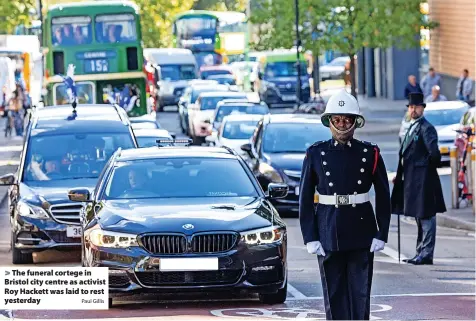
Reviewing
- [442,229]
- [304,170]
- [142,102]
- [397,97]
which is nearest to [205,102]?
[142,102]

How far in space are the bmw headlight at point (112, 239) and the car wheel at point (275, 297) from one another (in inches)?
50.5

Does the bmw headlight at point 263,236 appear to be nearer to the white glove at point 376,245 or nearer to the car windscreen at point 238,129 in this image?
the white glove at point 376,245

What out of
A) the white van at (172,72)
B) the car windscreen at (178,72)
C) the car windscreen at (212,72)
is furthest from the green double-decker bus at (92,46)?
the car windscreen at (212,72)

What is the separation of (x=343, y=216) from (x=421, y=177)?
6.67m

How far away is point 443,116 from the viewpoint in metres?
33.2

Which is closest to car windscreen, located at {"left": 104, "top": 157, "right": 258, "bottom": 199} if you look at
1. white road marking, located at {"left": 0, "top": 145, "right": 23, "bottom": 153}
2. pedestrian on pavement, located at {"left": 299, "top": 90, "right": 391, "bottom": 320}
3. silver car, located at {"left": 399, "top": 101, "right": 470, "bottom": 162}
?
pedestrian on pavement, located at {"left": 299, "top": 90, "right": 391, "bottom": 320}

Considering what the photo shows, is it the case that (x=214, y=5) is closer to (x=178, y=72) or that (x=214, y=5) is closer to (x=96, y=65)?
(x=178, y=72)

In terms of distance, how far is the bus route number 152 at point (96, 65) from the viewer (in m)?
41.2

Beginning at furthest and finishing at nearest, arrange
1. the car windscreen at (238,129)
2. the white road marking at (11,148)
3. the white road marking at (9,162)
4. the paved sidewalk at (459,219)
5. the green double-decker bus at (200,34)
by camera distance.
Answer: the green double-decker bus at (200,34), the white road marking at (11,148), the white road marking at (9,162), the car windscreen at (238,129), the paved sidewalk at (459,219)

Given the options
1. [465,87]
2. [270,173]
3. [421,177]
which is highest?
[421,177]

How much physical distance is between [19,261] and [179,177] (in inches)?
139

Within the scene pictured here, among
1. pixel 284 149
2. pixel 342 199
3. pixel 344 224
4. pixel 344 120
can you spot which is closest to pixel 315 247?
pixel 344 224

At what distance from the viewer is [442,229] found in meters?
22.0

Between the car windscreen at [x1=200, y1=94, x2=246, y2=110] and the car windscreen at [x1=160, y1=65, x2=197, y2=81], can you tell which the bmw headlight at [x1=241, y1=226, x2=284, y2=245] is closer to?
the car windscreen at [x1=200, y1=94, x2=246, y2=110]
